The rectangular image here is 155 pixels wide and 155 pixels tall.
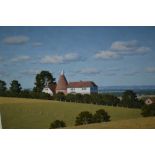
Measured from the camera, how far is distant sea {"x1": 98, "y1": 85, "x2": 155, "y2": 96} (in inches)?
201

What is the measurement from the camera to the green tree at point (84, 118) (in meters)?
5.23

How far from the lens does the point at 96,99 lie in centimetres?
527

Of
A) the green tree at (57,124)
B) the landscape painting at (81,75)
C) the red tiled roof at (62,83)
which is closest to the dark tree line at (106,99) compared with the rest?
the landscape painting at (81,75)

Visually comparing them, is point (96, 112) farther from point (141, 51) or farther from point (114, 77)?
point (141, 51)

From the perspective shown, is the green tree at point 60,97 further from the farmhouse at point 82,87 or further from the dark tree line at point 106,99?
the farmhouse at point 82,87

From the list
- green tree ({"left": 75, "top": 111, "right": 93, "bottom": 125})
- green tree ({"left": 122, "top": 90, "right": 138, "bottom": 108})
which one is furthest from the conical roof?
green tree ({"left": 122, "top": 90, "right": 138, "bottom": 108})

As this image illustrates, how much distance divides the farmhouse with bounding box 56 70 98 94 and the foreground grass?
0.43m

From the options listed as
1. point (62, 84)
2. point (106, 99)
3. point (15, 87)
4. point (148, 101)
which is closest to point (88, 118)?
point (106, 99)

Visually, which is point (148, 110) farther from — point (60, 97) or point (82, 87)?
point (60, 97)

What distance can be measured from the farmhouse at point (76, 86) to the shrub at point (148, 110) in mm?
634

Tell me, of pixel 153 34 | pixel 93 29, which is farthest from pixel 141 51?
pixel 93 29

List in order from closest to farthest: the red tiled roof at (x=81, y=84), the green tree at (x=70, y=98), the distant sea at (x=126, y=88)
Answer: the distant sea at (x=126, y=88) → the red tiled roof at (x=81, y=84) → the green tree at (x=70, y=98)

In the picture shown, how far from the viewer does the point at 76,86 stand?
17.3 feet
